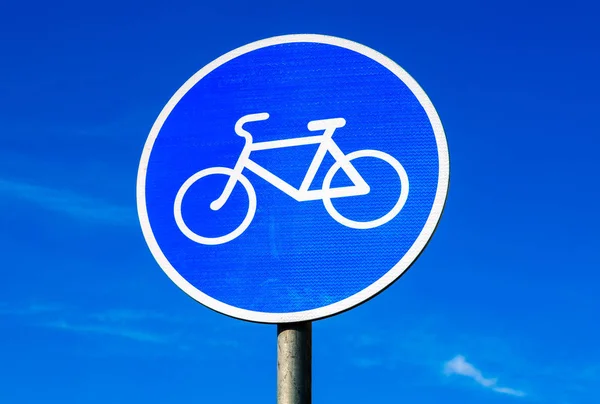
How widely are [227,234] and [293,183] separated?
0.92 feet

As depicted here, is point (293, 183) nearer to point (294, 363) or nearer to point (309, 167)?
point (309, 167)

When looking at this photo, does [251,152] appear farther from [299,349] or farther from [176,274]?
[299,349]

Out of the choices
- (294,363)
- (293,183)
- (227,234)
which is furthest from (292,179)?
(294,363)

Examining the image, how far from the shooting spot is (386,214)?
289cm

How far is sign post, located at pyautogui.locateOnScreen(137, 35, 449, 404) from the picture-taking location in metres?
2.84

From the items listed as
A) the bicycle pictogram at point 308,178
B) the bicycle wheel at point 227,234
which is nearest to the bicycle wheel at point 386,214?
the bicycle pictogram at point 308,178

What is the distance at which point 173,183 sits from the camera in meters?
3.17

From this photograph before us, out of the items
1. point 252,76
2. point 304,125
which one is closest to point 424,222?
point 304,125

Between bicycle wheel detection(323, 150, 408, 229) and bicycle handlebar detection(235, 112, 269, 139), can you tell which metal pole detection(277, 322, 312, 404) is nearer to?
bicycle wheel detection(323, 150, 408, 229)

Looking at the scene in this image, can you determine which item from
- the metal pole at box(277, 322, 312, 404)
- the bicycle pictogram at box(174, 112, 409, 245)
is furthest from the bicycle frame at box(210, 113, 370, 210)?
the metal pole at box(277, 322, 312, 404)

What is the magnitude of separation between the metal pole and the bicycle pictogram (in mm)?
370

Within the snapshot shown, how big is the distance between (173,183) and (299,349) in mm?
764

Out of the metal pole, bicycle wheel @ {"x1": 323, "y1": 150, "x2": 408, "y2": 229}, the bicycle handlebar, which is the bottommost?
the metal pole

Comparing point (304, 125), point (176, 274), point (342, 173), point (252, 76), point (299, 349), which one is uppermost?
point (252, 76)
